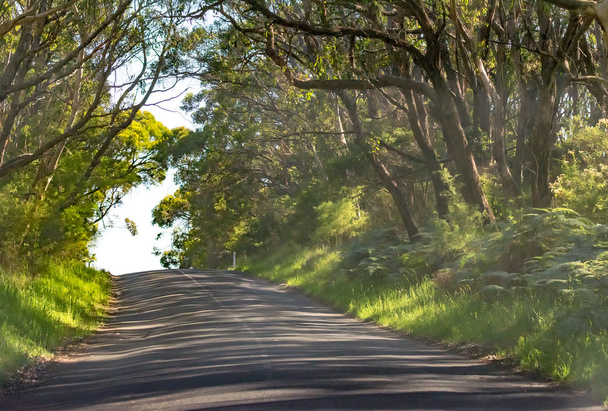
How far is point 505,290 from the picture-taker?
46.1 feet

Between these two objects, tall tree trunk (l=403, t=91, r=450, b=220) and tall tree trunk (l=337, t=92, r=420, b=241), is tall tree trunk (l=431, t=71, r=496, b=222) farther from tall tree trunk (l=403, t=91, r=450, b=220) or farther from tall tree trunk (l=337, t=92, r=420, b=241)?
tall tree trunk (l=337, t=92, r=420, b=241)

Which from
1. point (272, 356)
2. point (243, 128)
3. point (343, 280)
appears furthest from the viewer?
point (243, 128)

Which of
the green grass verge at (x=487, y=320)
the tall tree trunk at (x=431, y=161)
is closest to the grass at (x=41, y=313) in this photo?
the green grass verge at (x=487, y=320)

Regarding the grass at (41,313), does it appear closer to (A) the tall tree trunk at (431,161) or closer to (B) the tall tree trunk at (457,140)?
(B) the tall tree trunk at (457,140)

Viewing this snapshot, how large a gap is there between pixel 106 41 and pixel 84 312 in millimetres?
7588

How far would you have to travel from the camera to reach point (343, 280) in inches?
951

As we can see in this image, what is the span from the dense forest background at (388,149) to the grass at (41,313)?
0.92m

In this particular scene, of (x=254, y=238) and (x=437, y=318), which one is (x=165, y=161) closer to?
(x=254, y=238)

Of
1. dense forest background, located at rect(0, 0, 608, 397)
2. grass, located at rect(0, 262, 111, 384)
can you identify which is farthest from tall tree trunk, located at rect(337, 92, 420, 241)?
grass, located at rect(0, 262, 111, 384)

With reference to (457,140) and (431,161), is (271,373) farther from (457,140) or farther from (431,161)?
(431,161)

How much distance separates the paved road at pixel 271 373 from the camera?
802cm

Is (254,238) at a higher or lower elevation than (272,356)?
higher

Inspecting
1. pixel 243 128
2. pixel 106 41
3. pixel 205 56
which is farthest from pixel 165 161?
pixel 106 41

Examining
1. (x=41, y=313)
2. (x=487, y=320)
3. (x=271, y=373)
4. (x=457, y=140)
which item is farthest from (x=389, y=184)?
(x=271, y=373)
